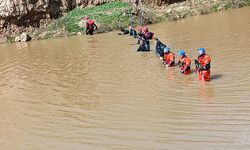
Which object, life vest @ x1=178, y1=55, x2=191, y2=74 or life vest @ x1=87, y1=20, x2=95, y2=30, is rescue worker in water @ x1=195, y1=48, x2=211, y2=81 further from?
life vest @ x1=87, y1=20, x2=95, y2=30

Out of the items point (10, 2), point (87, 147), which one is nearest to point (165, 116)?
point (87, 147)

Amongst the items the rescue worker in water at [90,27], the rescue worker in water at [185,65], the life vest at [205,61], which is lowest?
the rescue worker in water at [185,65]

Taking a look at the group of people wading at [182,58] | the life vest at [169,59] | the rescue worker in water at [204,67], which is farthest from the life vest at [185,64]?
the life vest at [169,59]

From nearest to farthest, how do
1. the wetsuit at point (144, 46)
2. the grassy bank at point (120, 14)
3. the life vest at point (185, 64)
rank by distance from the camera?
the life vest at point (185, 64) → the wetsuit at point (144, 46) → the grassy bank at point (120, 14)

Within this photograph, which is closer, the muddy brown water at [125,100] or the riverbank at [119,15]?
the muddy brown water at [125,100]

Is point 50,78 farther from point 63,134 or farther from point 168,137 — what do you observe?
point 168,137

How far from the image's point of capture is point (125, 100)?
38.1 feet

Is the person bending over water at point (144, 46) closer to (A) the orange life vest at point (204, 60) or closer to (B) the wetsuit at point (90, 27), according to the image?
(A) the orange life vest at point (204, 60)

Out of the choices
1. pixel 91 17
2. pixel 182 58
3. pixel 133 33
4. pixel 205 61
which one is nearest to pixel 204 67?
pixel 205 61

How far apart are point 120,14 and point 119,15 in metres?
0.14

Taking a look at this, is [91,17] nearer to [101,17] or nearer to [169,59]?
[101,17]

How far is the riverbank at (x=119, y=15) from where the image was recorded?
28.2 metres

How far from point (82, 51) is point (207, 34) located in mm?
5790

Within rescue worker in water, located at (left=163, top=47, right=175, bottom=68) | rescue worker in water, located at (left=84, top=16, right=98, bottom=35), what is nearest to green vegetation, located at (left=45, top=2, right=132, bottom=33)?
rescue worker in water, located at (left=84, top=16, right=98, bottom=35)
